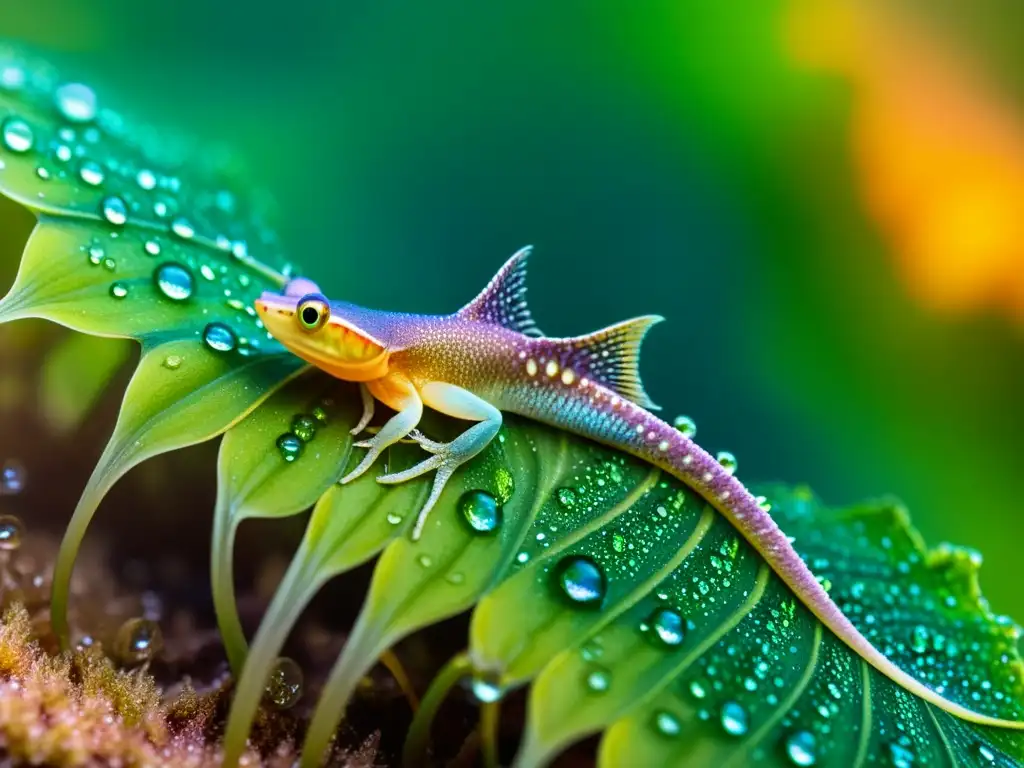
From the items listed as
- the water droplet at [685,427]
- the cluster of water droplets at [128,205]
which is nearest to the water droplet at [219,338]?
the cluster of water droplets at [128,205]

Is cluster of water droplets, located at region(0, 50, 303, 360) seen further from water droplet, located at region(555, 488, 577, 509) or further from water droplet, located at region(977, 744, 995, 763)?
water droplet, located at region(977, 744, 995, 763)

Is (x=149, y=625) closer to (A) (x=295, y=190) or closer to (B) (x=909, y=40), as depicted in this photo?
(A) (x=295, y=190)

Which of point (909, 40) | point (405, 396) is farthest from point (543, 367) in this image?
point (909, 40)

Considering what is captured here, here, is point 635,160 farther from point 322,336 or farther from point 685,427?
point 322,336

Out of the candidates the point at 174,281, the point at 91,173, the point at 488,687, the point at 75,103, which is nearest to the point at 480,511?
the point at 488,687

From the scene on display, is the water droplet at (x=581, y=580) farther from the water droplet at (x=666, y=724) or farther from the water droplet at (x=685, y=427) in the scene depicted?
the water droplet at (x=685, y=427)

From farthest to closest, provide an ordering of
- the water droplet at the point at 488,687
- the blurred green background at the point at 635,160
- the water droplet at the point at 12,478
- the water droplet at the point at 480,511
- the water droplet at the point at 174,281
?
the blurred green background at the point at 635,160 → the water droplet at the point at 12,478 → the water droplet at the point at 174,281 → the water droplet at the point at 480,511 → the water droplet at the point at 488,687
